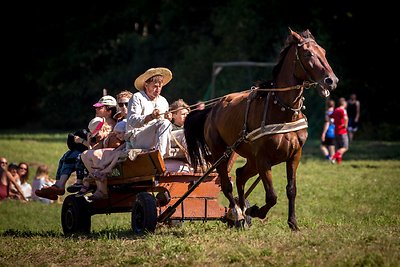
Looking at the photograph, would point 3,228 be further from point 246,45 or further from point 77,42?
point 77,42

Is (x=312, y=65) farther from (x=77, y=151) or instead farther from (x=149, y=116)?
(x=77, y=151)

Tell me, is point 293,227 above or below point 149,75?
below

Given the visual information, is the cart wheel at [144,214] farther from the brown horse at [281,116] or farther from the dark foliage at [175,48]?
the dark foliage at [175,48]

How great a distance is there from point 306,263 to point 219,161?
330cm

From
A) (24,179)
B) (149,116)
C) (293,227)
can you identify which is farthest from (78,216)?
(24,179)


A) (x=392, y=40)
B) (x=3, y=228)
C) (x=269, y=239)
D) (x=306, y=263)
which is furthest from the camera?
(x=392, y=40)

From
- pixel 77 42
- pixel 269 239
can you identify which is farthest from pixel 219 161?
pixel 77 42

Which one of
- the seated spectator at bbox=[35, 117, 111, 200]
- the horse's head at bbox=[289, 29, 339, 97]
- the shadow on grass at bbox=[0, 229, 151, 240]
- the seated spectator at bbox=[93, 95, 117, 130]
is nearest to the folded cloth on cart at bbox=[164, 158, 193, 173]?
the shadow on grass at bbox=[0, 229, 151, 240]

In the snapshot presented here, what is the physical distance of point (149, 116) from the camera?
13.4 m

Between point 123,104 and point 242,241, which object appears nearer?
point 242,241

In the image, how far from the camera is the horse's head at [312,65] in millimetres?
12156

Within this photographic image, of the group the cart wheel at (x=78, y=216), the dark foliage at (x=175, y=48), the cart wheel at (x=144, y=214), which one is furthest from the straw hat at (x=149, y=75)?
the dark foliage at (x=175, y=48)

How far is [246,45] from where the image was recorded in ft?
153

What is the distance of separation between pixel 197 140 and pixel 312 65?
2.57 m
